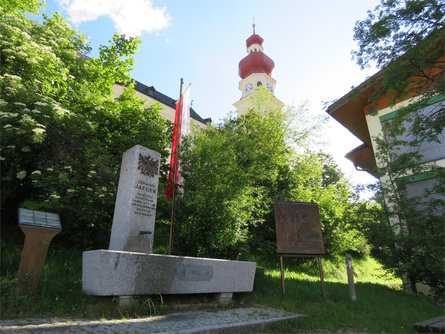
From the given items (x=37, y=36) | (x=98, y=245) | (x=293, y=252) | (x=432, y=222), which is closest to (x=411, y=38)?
(x=432, y=222)

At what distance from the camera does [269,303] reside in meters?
6.25

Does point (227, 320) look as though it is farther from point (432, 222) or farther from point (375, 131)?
point (375, 131)

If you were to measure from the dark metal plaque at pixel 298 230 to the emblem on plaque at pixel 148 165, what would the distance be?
3543mm

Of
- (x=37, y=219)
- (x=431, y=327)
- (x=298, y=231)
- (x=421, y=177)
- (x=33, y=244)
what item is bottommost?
(x=431, y=327)

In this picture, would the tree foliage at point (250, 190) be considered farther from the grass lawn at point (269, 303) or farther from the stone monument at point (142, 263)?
the stone monument at point (142, 263)

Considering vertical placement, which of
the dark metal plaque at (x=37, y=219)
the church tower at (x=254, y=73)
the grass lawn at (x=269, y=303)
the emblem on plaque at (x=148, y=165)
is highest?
the church tower at (x=254, y=73)

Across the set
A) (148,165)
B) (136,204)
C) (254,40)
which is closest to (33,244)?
(136,204)

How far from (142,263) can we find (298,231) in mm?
4501

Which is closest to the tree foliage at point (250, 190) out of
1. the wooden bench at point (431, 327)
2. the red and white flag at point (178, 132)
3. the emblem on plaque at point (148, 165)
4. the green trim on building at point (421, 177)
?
the red and white flag at point (178, 132)

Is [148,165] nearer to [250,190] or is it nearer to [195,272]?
[195,272]

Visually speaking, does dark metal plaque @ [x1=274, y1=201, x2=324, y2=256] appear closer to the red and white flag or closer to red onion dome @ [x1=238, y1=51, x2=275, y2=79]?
the red and white flag

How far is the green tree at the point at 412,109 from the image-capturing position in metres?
6.99

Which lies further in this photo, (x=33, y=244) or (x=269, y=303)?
(x=269, y=303)

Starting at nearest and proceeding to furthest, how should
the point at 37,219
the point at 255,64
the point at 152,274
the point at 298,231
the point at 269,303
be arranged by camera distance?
the point at 37,219, the point at 152,274, the point at 269,303, the point at 298,231, the point at 255,64
